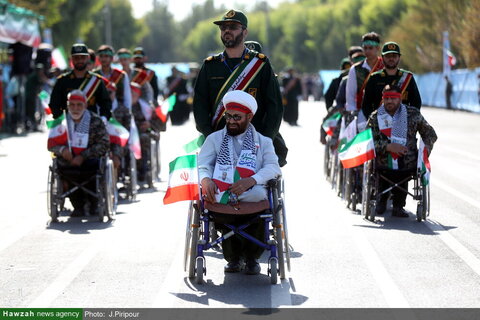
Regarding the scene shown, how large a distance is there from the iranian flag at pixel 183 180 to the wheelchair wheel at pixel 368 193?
392 centimetres

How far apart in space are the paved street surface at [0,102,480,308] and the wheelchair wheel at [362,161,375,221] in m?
0.19

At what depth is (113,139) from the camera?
1427cm

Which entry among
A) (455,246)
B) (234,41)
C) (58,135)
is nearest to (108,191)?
(58,135)

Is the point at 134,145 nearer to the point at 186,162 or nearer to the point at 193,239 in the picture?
the point at 186,162

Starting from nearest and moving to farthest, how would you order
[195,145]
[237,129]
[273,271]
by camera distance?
1. [273,271]
2. [237,129]
3. [195,145]

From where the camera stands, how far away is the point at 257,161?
30.9ft

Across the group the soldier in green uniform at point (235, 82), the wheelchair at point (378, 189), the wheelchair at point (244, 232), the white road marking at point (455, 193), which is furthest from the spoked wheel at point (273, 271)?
the white road marking at point (455, 193)

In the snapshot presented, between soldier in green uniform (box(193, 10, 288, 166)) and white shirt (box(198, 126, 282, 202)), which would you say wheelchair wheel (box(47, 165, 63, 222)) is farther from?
white shirt (box(198, 126, 282, 202))

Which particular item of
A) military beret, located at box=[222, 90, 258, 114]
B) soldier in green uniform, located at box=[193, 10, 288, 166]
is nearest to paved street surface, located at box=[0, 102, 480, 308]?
soldier in green uniform, located at box=[193, 10, 288, 166]

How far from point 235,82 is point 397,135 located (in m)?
3.47

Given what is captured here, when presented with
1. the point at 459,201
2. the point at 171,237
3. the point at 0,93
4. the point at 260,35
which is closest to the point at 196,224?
the point at 171,237

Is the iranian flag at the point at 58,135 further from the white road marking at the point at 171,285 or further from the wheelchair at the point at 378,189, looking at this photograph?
the wheelchair at the point at 378,189

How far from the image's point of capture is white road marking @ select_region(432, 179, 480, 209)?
584 inches

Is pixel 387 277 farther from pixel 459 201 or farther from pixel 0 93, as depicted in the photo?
pixel 0 93
